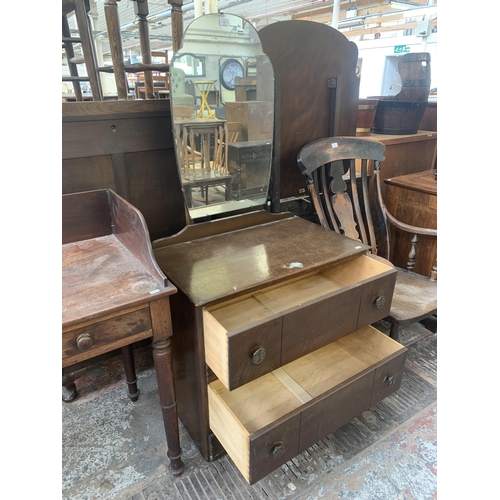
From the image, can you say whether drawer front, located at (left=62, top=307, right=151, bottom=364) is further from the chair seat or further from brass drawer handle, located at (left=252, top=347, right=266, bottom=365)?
the chair seat

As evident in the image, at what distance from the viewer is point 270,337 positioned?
1005 mm

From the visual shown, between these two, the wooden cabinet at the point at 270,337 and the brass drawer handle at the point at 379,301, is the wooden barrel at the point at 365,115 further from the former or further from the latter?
the brass drawer handle at the point at 379,301

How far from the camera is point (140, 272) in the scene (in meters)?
1.02

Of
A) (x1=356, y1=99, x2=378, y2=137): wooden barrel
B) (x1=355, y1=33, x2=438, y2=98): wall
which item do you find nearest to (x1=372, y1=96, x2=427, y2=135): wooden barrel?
(x1=356, y1=99, x2=378, y2=137): wooden barrel

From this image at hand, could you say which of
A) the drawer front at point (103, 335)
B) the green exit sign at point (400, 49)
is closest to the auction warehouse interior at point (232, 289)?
the drawer front at point (103, 335)

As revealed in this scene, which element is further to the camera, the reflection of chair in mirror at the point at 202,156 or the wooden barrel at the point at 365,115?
the wooden barrel at the point at 365,115

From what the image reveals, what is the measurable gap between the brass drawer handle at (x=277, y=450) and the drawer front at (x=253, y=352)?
0.20m

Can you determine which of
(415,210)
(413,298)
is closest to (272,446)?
(413,298)

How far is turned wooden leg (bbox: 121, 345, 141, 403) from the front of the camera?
1.48 meters

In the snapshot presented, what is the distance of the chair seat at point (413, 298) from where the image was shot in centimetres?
151

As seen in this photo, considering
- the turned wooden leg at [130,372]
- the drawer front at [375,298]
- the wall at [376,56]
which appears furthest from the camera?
the wall at [376,56]

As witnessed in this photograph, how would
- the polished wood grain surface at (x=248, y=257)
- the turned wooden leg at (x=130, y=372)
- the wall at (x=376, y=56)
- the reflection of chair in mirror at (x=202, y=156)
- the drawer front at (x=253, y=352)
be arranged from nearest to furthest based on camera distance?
the drawer front at (x=253, y=352), the polished wood grain surface at (x=248, y=257), the reflection of chair in mirror at (x=202, y=156), the turned wooden leg at (x=130, y=372), the wall at (x=376, y=56)

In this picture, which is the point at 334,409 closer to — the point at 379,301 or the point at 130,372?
the point at 379,301

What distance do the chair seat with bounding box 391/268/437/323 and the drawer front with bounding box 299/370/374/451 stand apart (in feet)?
1.30
